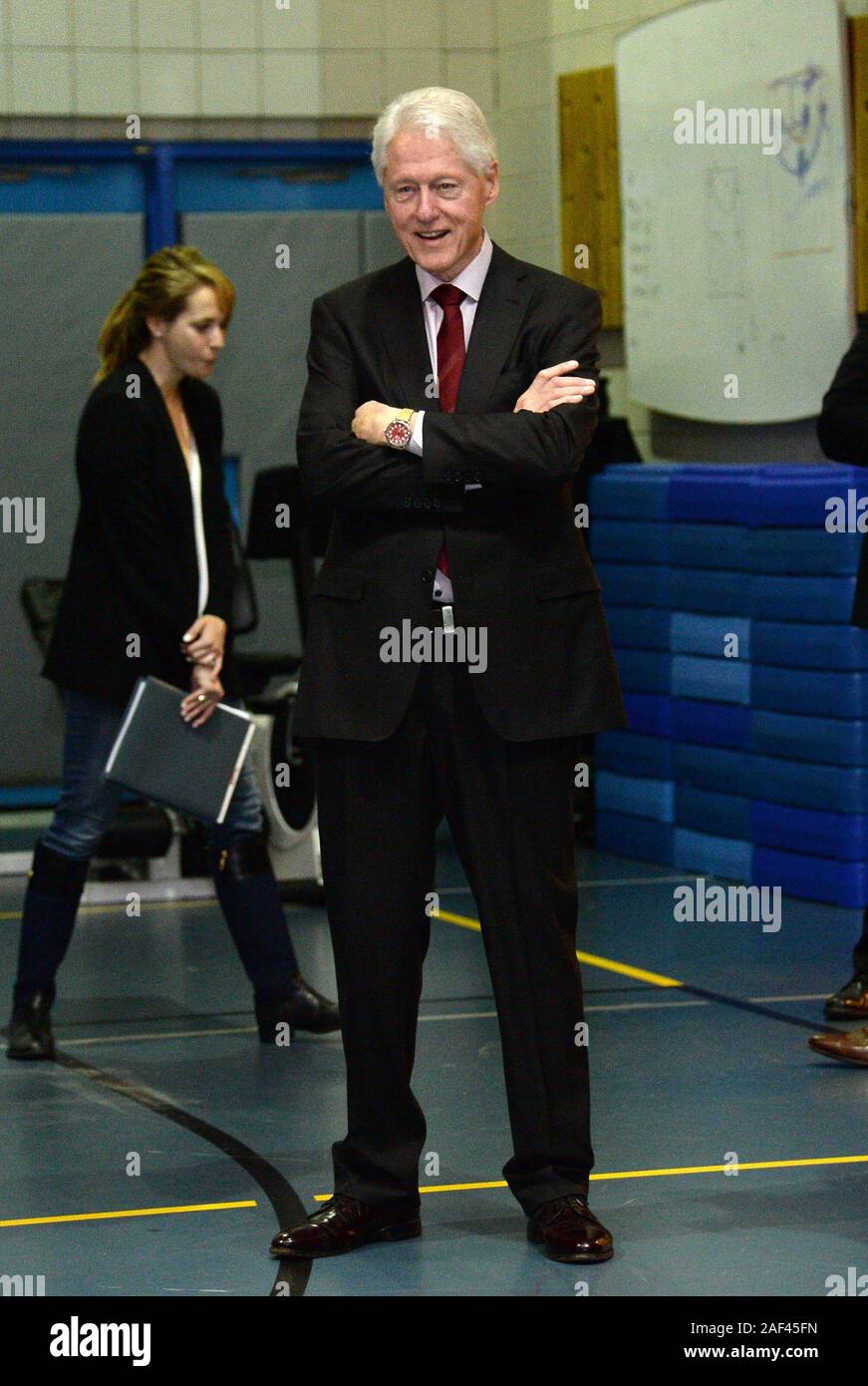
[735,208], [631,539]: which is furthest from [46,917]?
[735,208]

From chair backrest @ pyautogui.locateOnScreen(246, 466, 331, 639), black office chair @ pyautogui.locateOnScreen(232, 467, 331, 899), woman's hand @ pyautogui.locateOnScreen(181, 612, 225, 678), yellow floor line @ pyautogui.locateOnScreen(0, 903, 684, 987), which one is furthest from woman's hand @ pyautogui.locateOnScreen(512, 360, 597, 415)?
chair backrest @ pyautogui.locateOnScreen(246, 466, 331, 639)

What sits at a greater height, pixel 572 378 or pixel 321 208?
pixel 321 208

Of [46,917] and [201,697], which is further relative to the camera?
[46,917]

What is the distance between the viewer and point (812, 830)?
757cm

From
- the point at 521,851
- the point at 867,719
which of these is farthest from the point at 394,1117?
the point at 867,719

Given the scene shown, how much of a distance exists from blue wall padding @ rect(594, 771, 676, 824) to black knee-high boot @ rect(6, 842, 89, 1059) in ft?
10.5

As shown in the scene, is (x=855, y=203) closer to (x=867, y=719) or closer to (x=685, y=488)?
(x=685, y=488)

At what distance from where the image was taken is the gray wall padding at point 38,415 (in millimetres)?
9750

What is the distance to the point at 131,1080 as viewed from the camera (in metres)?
5.38

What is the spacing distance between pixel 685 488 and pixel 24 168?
3.36 meters

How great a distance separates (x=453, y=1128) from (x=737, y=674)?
3382 mm

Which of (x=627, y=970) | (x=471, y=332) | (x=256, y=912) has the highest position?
(x=471, y=332)

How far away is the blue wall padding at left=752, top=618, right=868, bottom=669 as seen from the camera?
743 cm

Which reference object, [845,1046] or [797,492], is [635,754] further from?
[845,1046]
